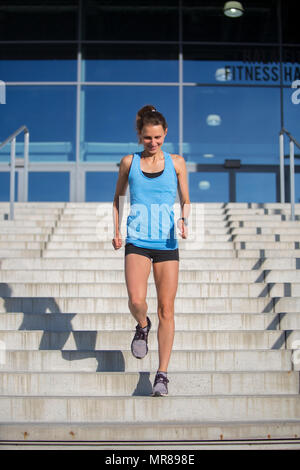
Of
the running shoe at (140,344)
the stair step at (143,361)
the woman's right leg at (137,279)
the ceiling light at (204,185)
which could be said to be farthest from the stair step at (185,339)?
the ceiling light at (204,185)

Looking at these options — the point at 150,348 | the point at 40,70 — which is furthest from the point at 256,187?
the point at 150,348

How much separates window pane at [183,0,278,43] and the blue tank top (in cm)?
1020

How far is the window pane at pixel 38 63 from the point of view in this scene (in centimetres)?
1266

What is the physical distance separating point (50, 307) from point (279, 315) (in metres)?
1.76

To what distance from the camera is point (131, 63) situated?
12734mm

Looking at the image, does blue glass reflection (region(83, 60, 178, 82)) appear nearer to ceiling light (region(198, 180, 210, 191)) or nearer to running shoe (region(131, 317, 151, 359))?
ceiling light (region(198, 180, 210, 191))

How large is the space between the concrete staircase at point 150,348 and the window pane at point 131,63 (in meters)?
6.88

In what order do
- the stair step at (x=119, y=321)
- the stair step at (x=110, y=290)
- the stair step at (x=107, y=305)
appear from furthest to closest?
the stair step at (x=110, y=290) → the stair step at (x=107, y=305) → the stair step at (x=119, y=321)

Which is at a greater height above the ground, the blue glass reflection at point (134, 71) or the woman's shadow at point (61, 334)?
the blue glass reflection at point (134, 71)

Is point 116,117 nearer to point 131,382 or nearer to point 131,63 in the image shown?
point 131,63

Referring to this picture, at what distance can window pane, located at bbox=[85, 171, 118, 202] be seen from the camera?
39.4ft

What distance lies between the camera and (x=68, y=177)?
1209cm

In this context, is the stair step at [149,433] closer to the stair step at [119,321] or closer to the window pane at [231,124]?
the stair step at [119,321]

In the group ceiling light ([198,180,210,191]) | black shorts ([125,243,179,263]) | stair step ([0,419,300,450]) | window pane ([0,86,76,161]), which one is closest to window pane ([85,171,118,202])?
window pane ([0,86,76,161])
